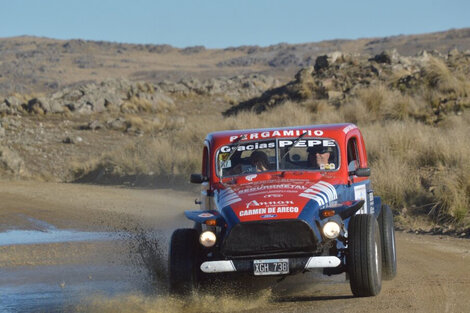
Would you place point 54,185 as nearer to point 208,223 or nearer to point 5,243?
point 5,243

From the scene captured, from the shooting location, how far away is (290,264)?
7.43m

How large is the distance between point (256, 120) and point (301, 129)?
1808cm

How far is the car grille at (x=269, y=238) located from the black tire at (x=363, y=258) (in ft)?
1.28

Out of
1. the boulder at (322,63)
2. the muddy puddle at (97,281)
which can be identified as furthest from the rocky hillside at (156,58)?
the muddy puddle at (97,281)

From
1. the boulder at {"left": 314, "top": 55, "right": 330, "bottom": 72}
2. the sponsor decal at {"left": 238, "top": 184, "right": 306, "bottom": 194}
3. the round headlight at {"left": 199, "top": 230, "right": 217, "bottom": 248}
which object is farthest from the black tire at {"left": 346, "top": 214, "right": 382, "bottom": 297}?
the boulder at {"left": 314, "top": 55, "right": 330, "bottom": 72}

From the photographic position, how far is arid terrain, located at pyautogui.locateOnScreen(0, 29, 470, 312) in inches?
339

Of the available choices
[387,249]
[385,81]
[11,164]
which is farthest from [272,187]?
[385,81]

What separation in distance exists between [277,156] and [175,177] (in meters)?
13.5

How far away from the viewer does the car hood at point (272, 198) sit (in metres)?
7.57

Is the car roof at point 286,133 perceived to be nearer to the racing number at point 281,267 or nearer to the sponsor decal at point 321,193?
the sponsor decal at point 321,193

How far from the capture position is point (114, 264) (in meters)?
11.1

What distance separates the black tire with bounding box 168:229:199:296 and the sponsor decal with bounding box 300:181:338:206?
1166 mm

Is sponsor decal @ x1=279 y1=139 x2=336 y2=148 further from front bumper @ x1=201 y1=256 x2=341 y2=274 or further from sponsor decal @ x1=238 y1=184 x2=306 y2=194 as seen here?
front bumper @ x1=201 y1=256 x2=341 y2=274

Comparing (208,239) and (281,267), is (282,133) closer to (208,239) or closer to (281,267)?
(208,239)
